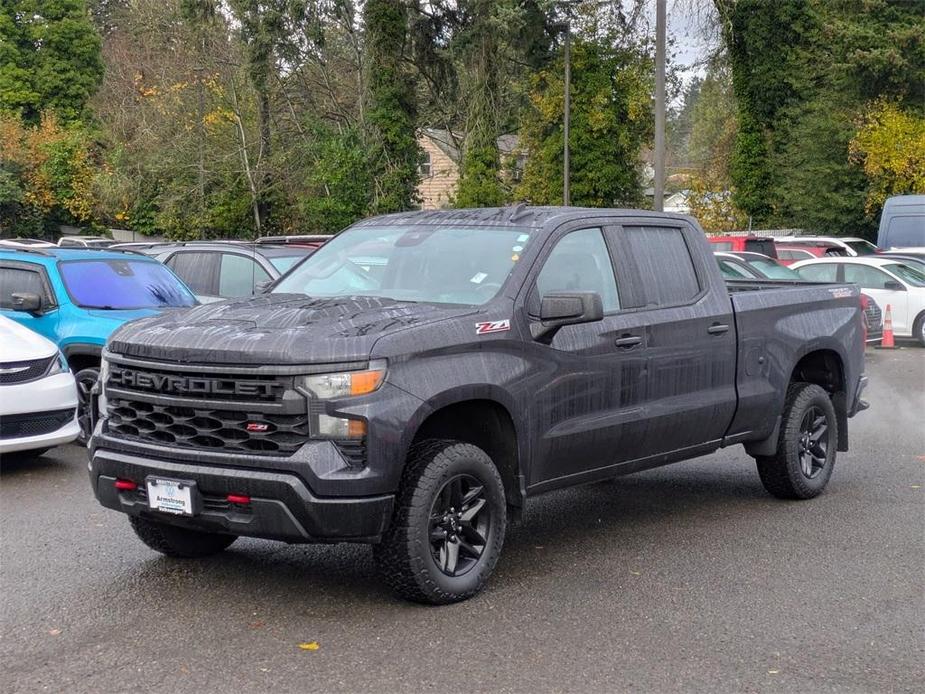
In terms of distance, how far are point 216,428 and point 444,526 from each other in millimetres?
1180

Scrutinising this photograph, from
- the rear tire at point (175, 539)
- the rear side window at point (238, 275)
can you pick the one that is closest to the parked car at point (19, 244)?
the rear side window at point (238, 275)

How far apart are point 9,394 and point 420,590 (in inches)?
185

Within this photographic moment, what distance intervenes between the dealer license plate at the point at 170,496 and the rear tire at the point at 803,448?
423 cm

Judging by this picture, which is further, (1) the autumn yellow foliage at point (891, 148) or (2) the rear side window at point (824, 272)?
(1) the autumn yellow foliage at point (891, 148)

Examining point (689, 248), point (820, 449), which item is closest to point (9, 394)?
point (689, 248)

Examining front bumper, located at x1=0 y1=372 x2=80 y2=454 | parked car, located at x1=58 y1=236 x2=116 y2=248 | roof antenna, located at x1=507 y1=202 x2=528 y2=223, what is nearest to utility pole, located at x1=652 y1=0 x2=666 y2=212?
parked car, located at x1=58 y1=236 x2=116 y2=248

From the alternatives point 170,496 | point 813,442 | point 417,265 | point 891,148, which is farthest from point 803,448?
point 891,148

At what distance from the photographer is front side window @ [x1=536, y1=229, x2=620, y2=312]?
6.63 metres

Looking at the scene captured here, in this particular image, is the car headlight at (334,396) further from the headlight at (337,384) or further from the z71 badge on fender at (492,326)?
the z71 badge on fender at (492,326)

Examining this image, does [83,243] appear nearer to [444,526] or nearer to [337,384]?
[444,526]

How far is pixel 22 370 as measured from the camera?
926cm

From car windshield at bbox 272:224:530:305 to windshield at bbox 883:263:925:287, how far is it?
16.7 metres

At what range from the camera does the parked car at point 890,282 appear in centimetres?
2152

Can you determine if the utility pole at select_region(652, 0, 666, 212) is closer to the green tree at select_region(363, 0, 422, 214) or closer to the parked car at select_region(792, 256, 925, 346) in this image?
the parked car at select_region(792, 256, 925, 346)
